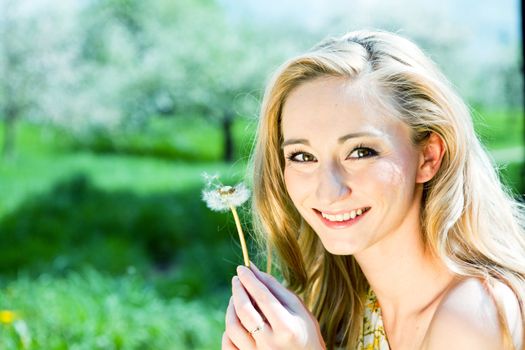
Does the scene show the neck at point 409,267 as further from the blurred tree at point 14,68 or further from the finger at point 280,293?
the blurred tree at point 14,68

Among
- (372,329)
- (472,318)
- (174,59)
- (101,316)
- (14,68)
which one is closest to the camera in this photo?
(472,318)

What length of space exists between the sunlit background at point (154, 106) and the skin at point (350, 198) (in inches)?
111

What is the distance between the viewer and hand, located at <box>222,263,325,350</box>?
4.97 feet

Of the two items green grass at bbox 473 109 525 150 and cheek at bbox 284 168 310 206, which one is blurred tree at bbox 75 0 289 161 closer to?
green grass at bbox 473 109 525 150

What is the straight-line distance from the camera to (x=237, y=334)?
1.55 m

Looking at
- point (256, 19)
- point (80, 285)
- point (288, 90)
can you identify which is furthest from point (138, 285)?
point (288, 90)

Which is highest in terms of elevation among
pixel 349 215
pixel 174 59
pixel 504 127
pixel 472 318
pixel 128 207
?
pixel 174 59

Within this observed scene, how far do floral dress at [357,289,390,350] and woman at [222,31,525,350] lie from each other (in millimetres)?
53

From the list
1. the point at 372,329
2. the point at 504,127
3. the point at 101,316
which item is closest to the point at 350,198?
the point at 372,329

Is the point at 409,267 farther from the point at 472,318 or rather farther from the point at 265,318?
the point at 265,318

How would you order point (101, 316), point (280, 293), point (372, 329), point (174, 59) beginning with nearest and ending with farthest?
1. point (280, 293)
2. point (372, 329)
3. point (101, 316)
4. point (174, 59)

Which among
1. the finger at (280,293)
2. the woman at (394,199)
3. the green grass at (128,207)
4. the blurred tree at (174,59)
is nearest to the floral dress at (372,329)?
the woman at (394,199)

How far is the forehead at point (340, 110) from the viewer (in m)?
1.53

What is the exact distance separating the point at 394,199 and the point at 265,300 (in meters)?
0.30
